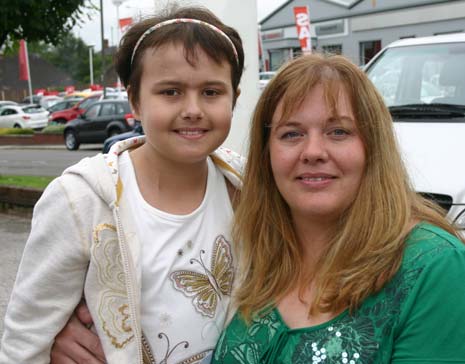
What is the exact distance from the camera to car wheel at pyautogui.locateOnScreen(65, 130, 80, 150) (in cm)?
2135

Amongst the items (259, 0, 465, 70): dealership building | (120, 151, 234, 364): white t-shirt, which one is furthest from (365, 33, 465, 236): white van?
(259, 0, 465, 70): dealership building

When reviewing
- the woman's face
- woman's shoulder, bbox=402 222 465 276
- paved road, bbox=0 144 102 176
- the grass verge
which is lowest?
paved road, bbox=0 144 102 176

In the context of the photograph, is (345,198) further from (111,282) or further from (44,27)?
(44,27)

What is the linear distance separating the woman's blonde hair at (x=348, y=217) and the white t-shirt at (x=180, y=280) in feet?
0.33

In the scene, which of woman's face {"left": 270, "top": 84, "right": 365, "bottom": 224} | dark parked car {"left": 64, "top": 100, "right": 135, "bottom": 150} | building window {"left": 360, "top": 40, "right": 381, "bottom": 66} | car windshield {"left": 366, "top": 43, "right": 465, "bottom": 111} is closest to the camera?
woman's face {"left": 270, "top": 84, "right": 365, "bottom": 224}

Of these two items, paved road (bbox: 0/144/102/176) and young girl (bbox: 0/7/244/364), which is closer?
young girl (bbox: 0/7/244/364)

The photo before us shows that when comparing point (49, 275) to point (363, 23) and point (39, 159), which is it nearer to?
point (39, 159)

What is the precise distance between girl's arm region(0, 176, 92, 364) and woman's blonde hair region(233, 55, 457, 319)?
565 millimetres

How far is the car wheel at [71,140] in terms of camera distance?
2135 centimetres

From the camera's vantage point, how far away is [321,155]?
190cm

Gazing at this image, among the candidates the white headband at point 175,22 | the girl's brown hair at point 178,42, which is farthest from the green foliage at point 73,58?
the white headband at point 175,22

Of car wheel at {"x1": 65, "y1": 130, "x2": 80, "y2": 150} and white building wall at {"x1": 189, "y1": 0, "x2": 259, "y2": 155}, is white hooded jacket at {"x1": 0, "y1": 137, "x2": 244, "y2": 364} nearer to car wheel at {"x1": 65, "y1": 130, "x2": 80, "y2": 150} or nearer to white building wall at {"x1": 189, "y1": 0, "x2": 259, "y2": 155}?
white building wall at {"x1": 189, "y1": 0, "x2": 259, "y2": 155}

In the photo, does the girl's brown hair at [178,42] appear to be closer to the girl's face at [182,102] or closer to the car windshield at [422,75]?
the girl's face at [182,102]

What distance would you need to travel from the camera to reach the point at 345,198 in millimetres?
1936
